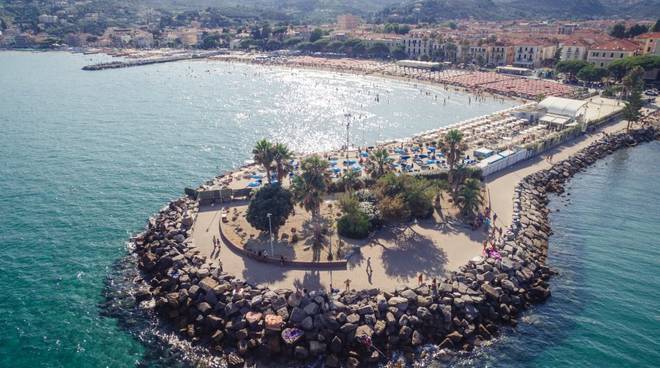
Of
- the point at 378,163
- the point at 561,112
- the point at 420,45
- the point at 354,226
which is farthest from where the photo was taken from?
the point at 420,45

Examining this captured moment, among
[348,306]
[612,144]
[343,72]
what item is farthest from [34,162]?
[343,72]

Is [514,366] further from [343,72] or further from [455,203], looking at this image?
[343,72]

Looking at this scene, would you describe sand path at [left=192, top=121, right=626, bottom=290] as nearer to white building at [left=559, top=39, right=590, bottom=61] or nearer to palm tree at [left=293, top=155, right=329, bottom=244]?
palm tree at [left=293, top=155, right=329, bottom=244]

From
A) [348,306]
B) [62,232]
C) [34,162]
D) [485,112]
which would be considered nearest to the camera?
[348,306]

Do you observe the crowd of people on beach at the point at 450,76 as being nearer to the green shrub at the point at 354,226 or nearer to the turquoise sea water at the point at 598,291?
the turquoise sea water at the point at 598,291

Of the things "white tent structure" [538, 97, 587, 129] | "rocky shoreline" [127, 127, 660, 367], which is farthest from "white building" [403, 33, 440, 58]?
"rocky shoreline" [127, 127, 660, 367]

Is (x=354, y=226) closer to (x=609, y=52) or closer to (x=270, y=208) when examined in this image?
(x=270, y=208)

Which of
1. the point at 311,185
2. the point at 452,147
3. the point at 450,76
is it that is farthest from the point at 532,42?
the point at 311,185
